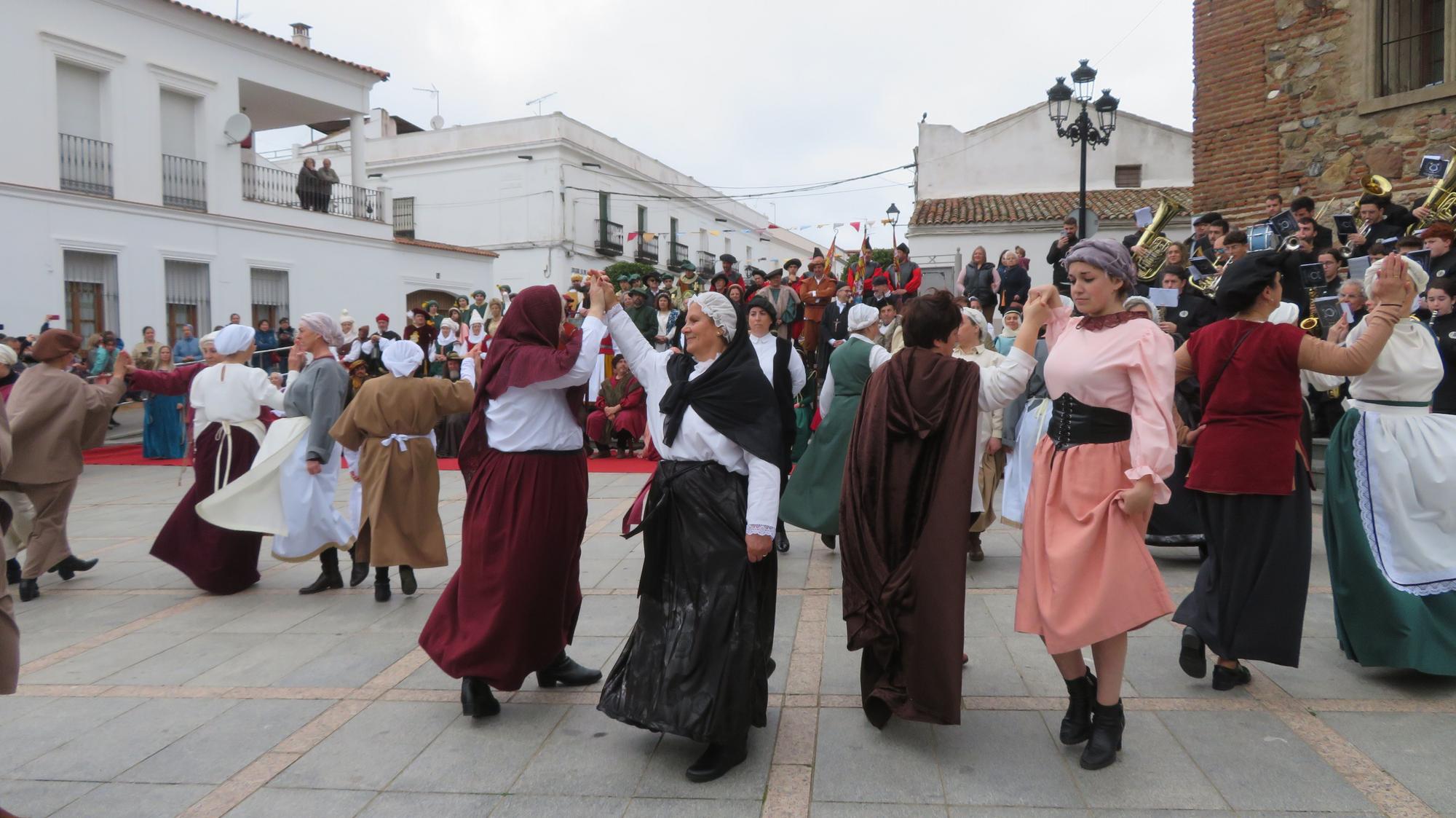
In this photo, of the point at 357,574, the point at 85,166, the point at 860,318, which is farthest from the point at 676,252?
the point at 357,574

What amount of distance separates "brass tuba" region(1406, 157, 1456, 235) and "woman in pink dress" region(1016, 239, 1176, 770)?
293 inches

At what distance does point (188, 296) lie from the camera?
20234 mm

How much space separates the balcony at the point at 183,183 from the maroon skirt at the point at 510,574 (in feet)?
63.6

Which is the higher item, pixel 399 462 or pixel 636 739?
pixel 399 462

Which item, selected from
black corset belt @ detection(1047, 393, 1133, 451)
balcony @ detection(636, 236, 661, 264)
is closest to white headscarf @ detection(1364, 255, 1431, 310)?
black corset belt @ detection(1047, 393, 1133, 451)

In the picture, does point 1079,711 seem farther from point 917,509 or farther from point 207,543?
point 207,543

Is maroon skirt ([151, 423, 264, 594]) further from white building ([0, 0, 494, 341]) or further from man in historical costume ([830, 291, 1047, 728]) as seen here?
white building ([0, 0, 494, 341])

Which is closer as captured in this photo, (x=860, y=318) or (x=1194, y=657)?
(x=1194, y=657)

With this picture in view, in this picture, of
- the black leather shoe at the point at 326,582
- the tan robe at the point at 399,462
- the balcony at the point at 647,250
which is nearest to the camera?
the tan robe at the point at 399,462

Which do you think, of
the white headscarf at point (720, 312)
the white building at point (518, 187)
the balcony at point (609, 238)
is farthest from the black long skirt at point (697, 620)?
the balcony at point (609, 238)

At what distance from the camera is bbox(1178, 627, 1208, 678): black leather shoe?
4363mm

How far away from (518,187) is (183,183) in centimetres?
1383

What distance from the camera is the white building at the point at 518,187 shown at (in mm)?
32938

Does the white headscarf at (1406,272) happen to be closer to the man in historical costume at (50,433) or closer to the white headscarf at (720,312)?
the white headscarf at (720,312)
